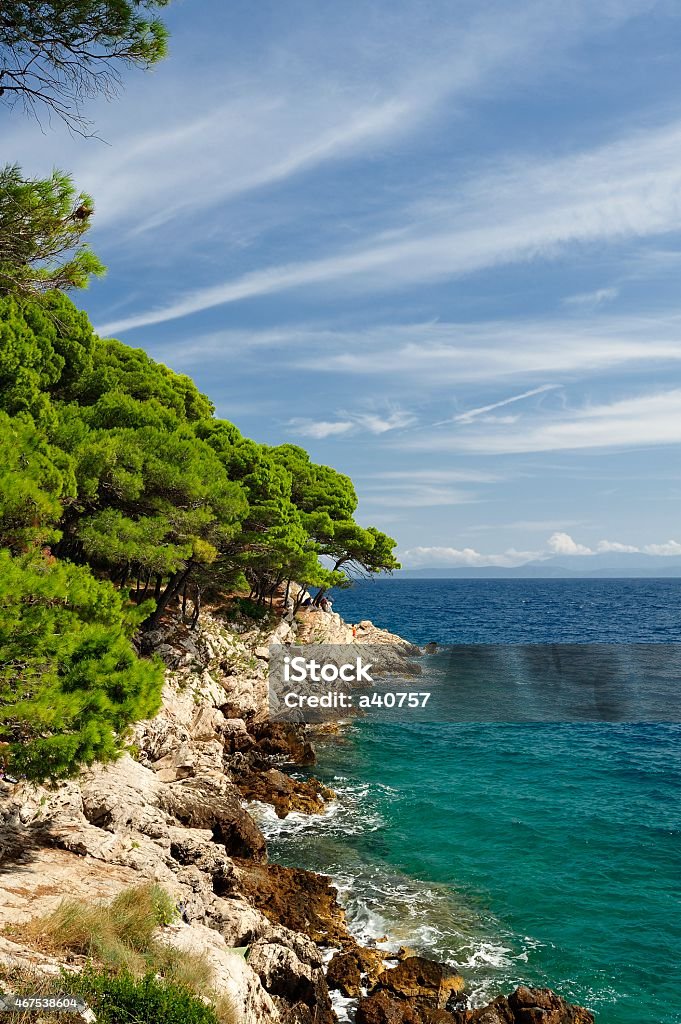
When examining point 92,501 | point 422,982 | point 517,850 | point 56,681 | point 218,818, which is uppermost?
point 92,501

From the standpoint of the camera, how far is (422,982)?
12141 millimetres

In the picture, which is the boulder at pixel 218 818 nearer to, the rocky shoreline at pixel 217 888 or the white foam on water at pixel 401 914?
the rocky shoreline at pixel 217 888

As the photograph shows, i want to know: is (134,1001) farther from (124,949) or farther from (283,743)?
(283,743)

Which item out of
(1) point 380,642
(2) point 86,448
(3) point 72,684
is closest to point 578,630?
(1) point 380,642

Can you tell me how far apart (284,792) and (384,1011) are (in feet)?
34.1

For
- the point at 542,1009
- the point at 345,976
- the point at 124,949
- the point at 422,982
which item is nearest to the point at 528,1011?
the point at 542,1009

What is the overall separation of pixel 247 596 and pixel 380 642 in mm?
13666

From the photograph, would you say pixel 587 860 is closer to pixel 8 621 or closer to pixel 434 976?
pixel 434 976

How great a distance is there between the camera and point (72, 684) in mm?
9672

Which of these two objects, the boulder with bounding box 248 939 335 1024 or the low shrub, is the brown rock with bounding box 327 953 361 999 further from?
the low shrub

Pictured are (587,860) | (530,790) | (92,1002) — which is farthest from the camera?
(530,790)

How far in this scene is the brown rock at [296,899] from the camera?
13633mm

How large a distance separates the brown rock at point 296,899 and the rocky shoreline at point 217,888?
3cm

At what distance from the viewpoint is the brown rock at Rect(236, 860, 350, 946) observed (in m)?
13.6
